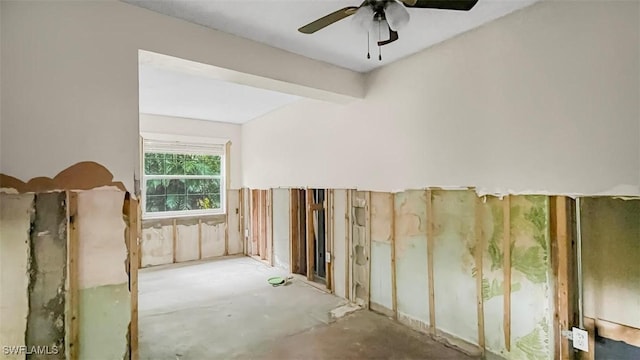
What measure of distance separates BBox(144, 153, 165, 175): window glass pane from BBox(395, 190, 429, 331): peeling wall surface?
441cm

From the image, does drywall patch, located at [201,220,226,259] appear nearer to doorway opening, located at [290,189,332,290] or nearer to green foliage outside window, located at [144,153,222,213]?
green foliage outside window, located at [144,153,222,213]

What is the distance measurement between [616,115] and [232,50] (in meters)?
2.79

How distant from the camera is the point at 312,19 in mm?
2447

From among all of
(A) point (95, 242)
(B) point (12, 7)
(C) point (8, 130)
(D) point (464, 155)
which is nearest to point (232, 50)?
(B) point (12, 7)

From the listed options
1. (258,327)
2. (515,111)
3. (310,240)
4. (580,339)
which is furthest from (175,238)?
(580,339)

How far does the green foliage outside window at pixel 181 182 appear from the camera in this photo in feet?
Answer: 18.6

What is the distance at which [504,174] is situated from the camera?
251 cm

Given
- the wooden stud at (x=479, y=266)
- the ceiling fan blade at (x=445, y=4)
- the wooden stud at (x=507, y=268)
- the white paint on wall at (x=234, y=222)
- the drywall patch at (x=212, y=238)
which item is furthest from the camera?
the white paint on wall at (x=234, y=222)

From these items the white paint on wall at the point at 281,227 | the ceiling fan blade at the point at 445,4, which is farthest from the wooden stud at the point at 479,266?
the white paint on wall at the point at 281,227

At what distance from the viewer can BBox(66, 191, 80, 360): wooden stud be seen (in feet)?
6.84

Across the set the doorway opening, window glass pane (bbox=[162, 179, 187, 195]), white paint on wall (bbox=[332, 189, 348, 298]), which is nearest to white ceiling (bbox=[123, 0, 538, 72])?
white paint on wall (bbox=[332, 189, 348, 298])

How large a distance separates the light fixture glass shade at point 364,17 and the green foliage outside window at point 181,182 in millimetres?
4932

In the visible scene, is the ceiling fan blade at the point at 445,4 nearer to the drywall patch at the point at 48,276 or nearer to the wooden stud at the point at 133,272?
the wooden stud at the point at 133,272

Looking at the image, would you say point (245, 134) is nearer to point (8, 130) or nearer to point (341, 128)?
point (341, 128)
